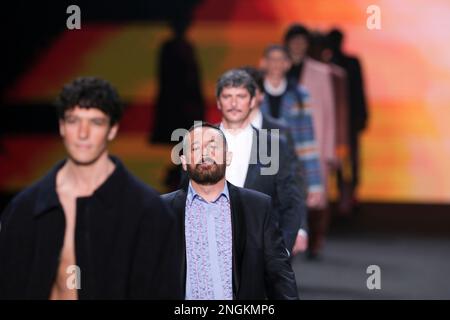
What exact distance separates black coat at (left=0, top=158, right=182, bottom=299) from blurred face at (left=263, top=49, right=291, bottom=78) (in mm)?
3849

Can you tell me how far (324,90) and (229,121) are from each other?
4225mm

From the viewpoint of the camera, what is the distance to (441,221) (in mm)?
11695

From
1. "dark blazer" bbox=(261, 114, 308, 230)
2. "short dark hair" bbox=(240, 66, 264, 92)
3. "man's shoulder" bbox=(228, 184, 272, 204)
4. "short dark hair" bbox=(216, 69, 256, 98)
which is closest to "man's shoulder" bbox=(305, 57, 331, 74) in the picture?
"short dark hair" bbox=(240, 66, 264, 92)

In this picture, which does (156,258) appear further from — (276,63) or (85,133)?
(276,63)

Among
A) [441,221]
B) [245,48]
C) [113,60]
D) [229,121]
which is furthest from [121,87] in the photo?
[229,121]

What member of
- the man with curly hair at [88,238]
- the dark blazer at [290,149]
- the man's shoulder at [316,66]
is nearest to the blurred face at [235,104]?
the dark blazer at [290,149]

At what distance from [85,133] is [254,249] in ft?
3.29

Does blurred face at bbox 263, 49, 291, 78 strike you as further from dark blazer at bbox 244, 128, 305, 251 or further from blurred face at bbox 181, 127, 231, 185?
blurred face at bbox 181, 127, 231, 185

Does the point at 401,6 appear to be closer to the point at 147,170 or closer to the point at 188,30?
the point at 188,30

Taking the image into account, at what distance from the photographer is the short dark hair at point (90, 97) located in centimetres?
342

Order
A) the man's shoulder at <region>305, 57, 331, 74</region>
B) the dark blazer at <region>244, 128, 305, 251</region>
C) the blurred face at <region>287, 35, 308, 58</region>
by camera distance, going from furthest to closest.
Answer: the man's shoulder at <region>305, 57, 331, 74</region>, the blurred face at <region>287, 35, 308, 58</region>, the dark blazer at <region>244, 128, 305, 251</region>

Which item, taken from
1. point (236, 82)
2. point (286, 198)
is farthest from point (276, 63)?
point (286, 198)

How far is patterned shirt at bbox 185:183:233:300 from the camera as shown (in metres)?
4.07
